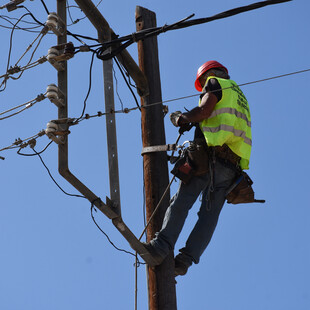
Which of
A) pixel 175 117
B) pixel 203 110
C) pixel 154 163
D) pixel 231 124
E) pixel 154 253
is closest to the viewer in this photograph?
pixel 154 253

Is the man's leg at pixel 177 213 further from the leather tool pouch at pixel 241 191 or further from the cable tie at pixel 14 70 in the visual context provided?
the cable tie at pixel 14 70

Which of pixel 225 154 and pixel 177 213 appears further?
pixel 225 154

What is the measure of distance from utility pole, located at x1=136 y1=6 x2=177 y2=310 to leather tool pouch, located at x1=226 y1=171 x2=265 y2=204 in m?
0.63

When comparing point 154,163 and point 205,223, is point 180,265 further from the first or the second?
point 154,163

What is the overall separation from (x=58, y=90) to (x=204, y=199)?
1.73 metres

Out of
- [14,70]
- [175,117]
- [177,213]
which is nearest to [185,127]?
[175,117]

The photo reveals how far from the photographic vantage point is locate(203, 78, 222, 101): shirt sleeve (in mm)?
7352

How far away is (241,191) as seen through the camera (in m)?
A: 7.58

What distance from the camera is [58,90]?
23.6 feet

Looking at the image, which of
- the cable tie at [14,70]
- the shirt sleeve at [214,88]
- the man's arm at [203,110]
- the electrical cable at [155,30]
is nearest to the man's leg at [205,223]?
the man's arm at [203,110]

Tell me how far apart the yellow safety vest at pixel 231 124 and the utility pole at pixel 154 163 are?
24.3 inches

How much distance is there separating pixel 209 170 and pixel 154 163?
25.2 inches

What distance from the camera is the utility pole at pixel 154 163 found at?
7.19 metres

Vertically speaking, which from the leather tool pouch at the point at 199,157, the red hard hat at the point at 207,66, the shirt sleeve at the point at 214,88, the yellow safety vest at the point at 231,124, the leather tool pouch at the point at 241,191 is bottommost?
the leather tool pouch at the point at 241,191
